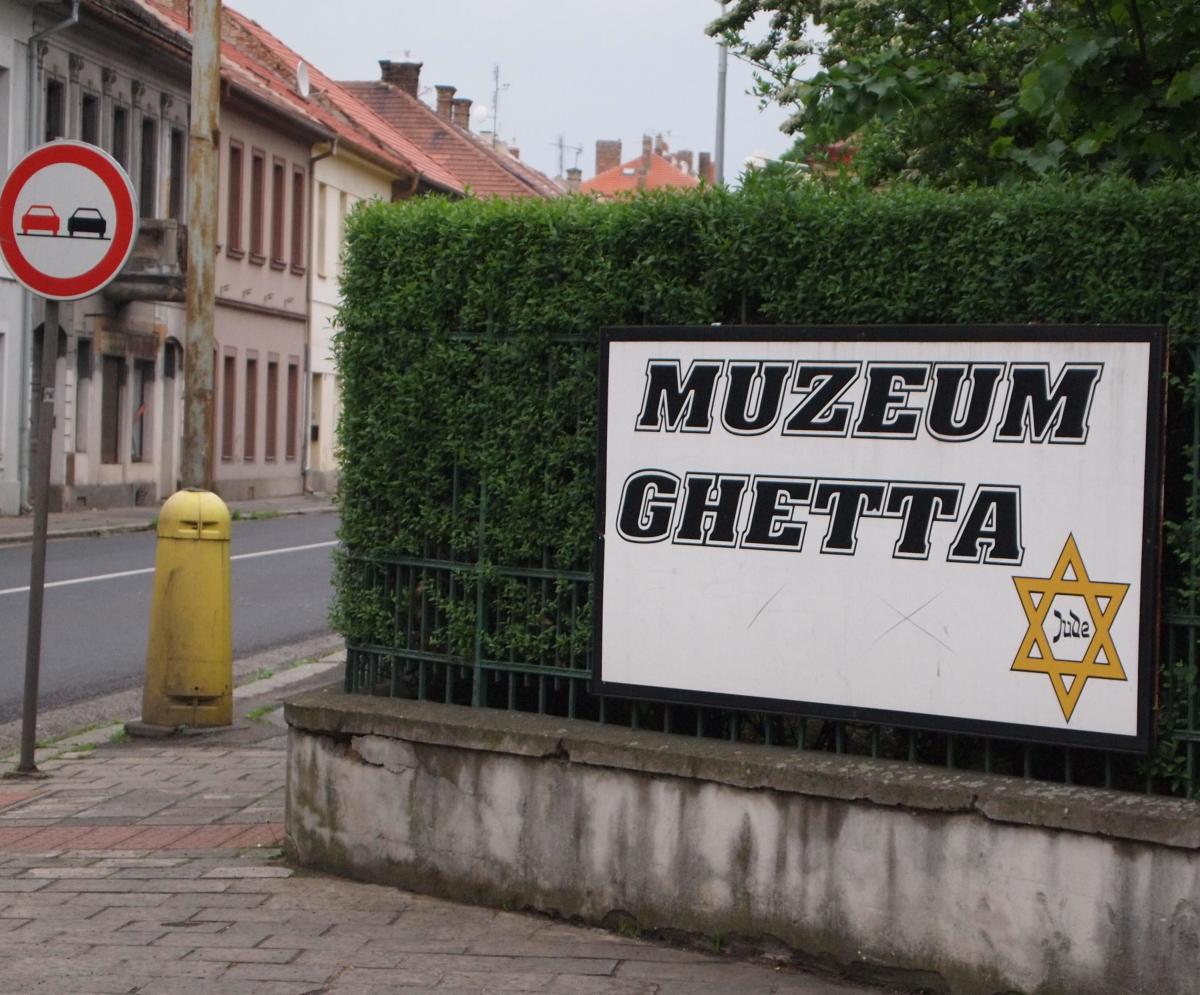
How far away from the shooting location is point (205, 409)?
42.8 ft

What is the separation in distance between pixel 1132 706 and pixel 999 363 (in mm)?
1073

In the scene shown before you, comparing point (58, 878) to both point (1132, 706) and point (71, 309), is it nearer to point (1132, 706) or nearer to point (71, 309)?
point (1132, 706)

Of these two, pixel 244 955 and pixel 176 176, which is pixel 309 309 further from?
pixel 244 955

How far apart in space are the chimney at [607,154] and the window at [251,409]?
334ft

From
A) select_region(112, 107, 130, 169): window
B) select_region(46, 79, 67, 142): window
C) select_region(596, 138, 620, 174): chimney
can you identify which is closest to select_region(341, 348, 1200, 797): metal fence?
select_region(46, 79, 67, 142): window

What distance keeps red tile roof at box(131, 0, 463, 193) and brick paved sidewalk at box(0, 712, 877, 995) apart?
35.9 m

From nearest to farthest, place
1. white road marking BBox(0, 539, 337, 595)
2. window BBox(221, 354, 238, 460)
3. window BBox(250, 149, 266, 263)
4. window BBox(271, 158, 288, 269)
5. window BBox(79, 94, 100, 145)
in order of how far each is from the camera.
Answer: white road marking BBox(0, 539, 337, 595) < window BBox(79, 94, 100, 145) < window BBox(221, 354, 238, 460) < window BBox(250, 149, 266, 263) < window BBox(271, 158, 288, 269)

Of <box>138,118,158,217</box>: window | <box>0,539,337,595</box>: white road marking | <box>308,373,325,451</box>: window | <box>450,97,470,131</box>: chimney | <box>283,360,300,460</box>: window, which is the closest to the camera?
<box>0,539,337,595</box>: white road marking

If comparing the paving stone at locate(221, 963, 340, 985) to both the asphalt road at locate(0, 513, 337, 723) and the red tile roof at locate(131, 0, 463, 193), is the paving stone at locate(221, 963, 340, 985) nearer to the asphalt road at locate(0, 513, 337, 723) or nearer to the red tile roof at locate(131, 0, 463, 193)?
the asphalt road at locate(0, 513, 337, 723)

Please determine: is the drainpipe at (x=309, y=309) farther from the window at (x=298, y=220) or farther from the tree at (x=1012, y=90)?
the tree at (x=1012, y=90)

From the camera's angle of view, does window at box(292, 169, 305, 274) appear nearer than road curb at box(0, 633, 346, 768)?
No

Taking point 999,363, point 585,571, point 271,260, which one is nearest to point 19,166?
point 585,571

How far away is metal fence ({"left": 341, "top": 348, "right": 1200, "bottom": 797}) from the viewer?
5.91m

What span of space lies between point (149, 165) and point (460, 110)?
54.5 metres
